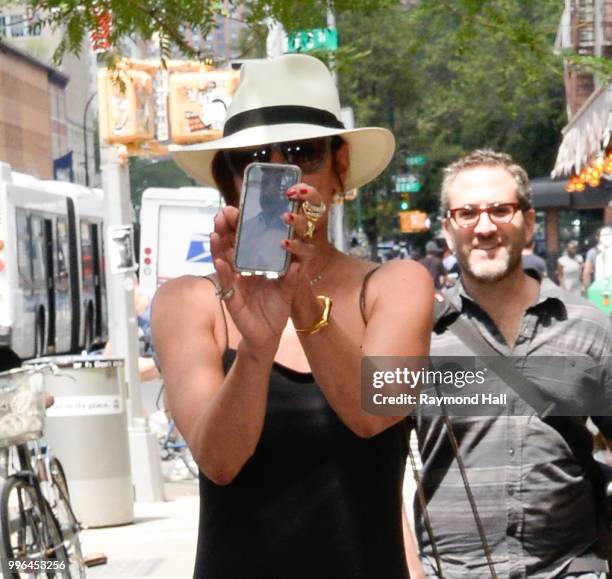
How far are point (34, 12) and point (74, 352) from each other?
2403 cm

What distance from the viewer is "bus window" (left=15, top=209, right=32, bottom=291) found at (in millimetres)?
25688

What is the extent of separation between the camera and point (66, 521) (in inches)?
305

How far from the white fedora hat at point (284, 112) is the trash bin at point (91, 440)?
7.85 m

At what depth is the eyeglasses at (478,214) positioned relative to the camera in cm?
414

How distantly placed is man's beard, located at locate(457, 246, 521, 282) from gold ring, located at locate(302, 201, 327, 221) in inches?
69.8

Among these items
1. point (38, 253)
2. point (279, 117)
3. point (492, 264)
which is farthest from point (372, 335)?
point (38, 253)

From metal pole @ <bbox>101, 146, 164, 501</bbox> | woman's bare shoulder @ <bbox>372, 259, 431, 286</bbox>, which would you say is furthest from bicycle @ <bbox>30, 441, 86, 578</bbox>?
woman's bare shoulder @ <bbox>372, 259, 431, 286</bbox>

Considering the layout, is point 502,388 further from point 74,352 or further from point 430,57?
point 430,57

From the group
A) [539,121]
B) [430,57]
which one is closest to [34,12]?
[430,57]

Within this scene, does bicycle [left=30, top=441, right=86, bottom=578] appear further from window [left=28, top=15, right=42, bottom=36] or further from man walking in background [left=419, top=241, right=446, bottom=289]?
man walking in background [left=419, top=241, right=446, bottom=289]

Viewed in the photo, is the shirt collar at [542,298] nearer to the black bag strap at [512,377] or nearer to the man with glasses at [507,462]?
the man with glasses at [507,462]

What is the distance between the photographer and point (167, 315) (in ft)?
8.92

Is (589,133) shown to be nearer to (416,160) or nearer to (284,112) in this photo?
(284,112)

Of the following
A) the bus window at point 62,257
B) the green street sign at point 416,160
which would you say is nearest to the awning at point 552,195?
the bus window at point 62,257
